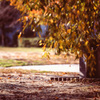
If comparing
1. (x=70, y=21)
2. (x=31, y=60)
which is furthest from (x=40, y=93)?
(x=31, y=60)

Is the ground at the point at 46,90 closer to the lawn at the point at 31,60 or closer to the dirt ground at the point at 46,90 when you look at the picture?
the dirt ground at the point at 46,90

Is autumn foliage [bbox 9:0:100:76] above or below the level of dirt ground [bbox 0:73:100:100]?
above

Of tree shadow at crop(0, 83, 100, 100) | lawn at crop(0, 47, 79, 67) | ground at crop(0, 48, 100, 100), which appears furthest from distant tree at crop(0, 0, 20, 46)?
tree shadow at crop(0, 83, 100, 100)

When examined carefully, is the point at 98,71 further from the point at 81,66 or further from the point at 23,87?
the point at 23,87

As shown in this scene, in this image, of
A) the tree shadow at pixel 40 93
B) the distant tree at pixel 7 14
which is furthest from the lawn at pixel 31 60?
the distant tree at pixel 7 14

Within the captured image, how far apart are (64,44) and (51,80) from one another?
4.46 feet

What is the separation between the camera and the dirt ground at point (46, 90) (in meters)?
5.12

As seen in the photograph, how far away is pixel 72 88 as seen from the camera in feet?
20.0

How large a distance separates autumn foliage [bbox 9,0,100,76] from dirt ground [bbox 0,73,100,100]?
85 centimetres

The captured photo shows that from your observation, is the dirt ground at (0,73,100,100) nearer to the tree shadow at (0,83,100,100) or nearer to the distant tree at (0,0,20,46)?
the tree shadow at (0,83,100,100)

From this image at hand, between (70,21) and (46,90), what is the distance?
1.86 metres

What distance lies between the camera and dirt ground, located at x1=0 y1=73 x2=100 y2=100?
16.8 ft

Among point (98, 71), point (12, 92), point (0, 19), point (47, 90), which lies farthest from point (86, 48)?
point (0, 19)

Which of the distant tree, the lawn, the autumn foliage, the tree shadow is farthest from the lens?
the distant tree
